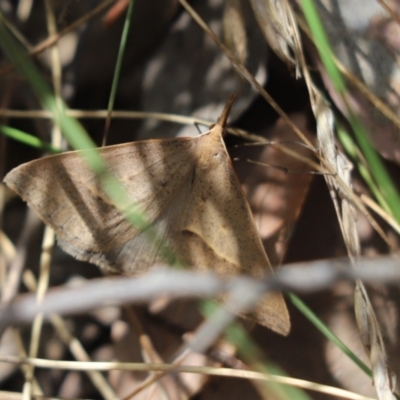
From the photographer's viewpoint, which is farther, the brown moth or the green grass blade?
the brown moth

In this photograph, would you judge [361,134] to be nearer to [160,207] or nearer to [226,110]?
[226,110]

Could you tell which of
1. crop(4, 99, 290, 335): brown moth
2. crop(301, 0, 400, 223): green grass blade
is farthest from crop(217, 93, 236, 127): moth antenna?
crop(301, 0, 400, 223): green grass blade

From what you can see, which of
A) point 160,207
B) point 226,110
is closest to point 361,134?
point 226,110

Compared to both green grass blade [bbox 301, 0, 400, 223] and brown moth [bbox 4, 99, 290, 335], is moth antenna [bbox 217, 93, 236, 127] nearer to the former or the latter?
brown moth [bbox 4, 99, 290, 335]

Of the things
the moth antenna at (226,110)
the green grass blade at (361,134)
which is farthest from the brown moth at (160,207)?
the green grass blade at (361,134)

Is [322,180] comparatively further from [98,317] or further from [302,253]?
[98,317]

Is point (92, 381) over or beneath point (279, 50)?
beneath

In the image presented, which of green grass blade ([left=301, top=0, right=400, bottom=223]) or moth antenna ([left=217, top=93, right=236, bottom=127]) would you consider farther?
moth antenna ([left=217, top=93, right=236, bottom=127])

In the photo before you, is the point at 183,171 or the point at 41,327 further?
the point at 41,327

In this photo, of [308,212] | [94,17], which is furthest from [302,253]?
[94,17]
